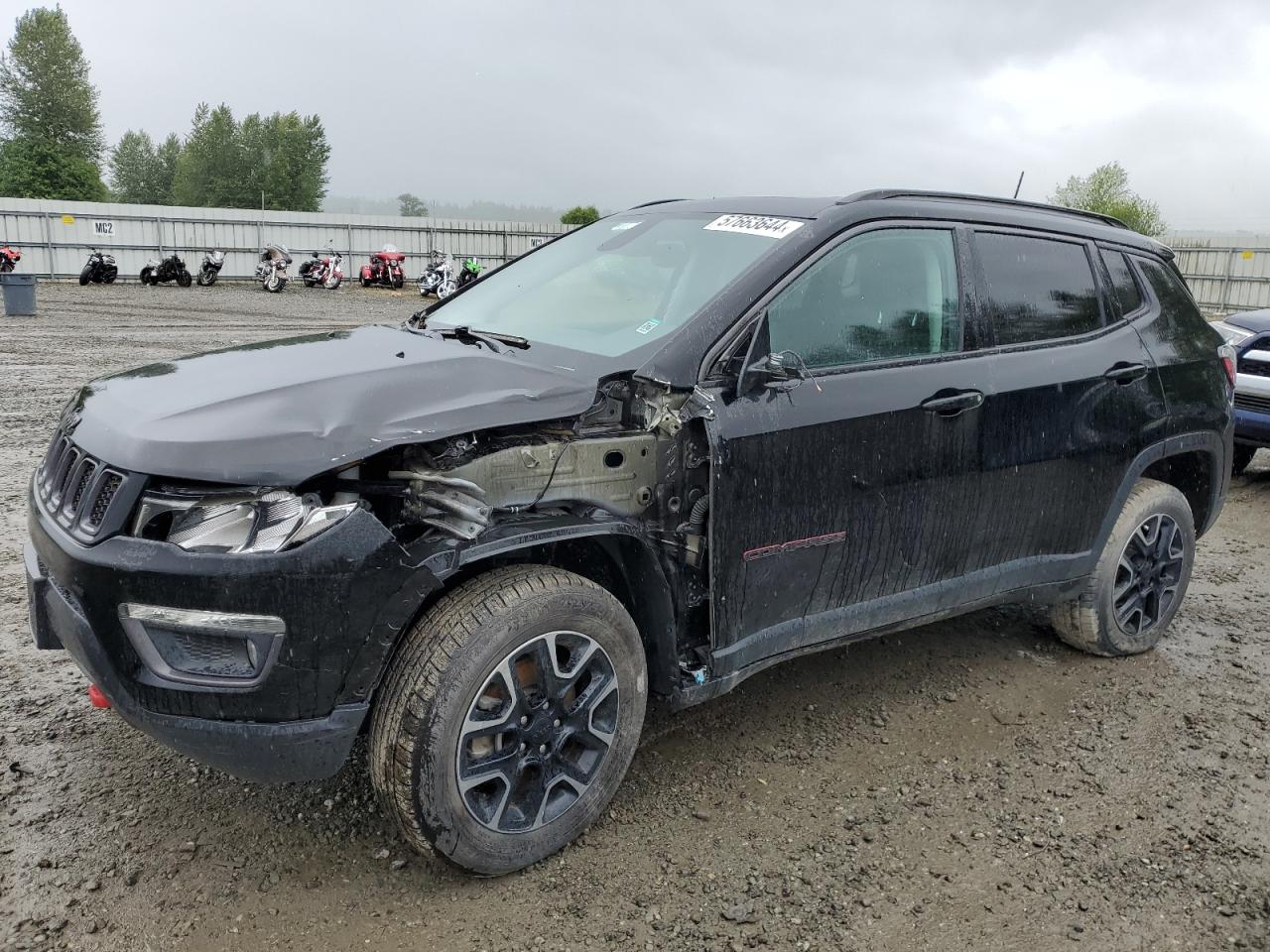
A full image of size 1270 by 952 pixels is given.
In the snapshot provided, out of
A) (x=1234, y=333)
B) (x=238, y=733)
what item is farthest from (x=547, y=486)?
(x=1234, y=333)

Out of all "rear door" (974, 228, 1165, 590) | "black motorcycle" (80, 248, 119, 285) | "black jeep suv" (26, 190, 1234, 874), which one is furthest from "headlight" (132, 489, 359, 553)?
"black motorcycle" (80, 248, 119, 285)

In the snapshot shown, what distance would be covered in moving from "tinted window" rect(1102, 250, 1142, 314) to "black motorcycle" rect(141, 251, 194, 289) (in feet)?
82.2

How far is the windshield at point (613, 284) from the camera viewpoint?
3.26 meters

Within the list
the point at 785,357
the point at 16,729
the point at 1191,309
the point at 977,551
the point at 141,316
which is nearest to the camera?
the point at 785,357

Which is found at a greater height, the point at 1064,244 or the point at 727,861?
the point at 1064,244

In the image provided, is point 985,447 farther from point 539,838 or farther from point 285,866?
point 285,866

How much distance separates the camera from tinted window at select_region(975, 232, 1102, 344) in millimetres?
3717

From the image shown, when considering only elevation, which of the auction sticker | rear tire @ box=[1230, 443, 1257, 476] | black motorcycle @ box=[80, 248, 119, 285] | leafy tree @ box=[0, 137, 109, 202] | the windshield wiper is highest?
leafy tree @ box=[0, 137, 109, 202]

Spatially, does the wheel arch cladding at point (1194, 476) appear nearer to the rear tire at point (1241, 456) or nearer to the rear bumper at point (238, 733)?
the rear bumper at point (238, 733)

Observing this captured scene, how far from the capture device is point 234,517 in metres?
2.42

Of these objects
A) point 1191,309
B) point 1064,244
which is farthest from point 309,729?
point 1191,309

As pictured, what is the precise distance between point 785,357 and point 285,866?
2.01 m

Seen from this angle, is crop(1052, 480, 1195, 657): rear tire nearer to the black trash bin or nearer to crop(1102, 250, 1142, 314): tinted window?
crop(1102, 250, 1142, 314): tinted window

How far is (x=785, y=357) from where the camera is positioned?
2.97 m
